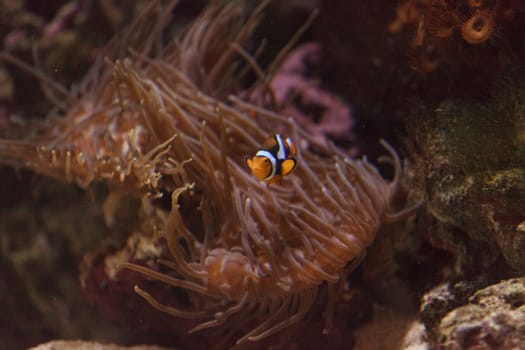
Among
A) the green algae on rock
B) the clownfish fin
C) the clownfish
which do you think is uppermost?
the clownfish

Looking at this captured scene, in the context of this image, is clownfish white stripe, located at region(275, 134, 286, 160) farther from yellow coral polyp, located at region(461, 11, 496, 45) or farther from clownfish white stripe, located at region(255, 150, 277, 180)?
yellow coral polyp, located at region(461, 11, 496, 45)

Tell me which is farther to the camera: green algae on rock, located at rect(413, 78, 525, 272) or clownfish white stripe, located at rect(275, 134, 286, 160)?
clownfish white stripe, located at rect(275, 134, 286, 160)

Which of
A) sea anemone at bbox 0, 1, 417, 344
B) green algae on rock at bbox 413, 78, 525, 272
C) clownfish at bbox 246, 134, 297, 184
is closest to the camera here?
green algae on rock at bbox 413, 78, 525, 272

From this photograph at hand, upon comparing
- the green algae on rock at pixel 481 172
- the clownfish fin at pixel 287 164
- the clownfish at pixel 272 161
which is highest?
the clownfish at pixel 272 161

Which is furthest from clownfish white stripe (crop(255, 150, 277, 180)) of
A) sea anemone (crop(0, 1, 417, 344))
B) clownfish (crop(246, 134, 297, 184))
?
sea anemone (crop(0, 1, 417, 344))

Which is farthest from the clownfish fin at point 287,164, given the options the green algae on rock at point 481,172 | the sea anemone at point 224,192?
the green algae on rock at point 481,172

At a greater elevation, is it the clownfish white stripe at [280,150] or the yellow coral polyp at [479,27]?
the clownfish white stripe at [280,150]

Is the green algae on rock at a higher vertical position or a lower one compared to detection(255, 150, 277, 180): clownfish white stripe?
lower

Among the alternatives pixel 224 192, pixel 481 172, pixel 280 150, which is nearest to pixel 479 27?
pixel 481 172

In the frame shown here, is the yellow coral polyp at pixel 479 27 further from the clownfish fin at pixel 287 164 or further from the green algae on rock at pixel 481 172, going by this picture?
the clownfish fin at pixel 287 164
